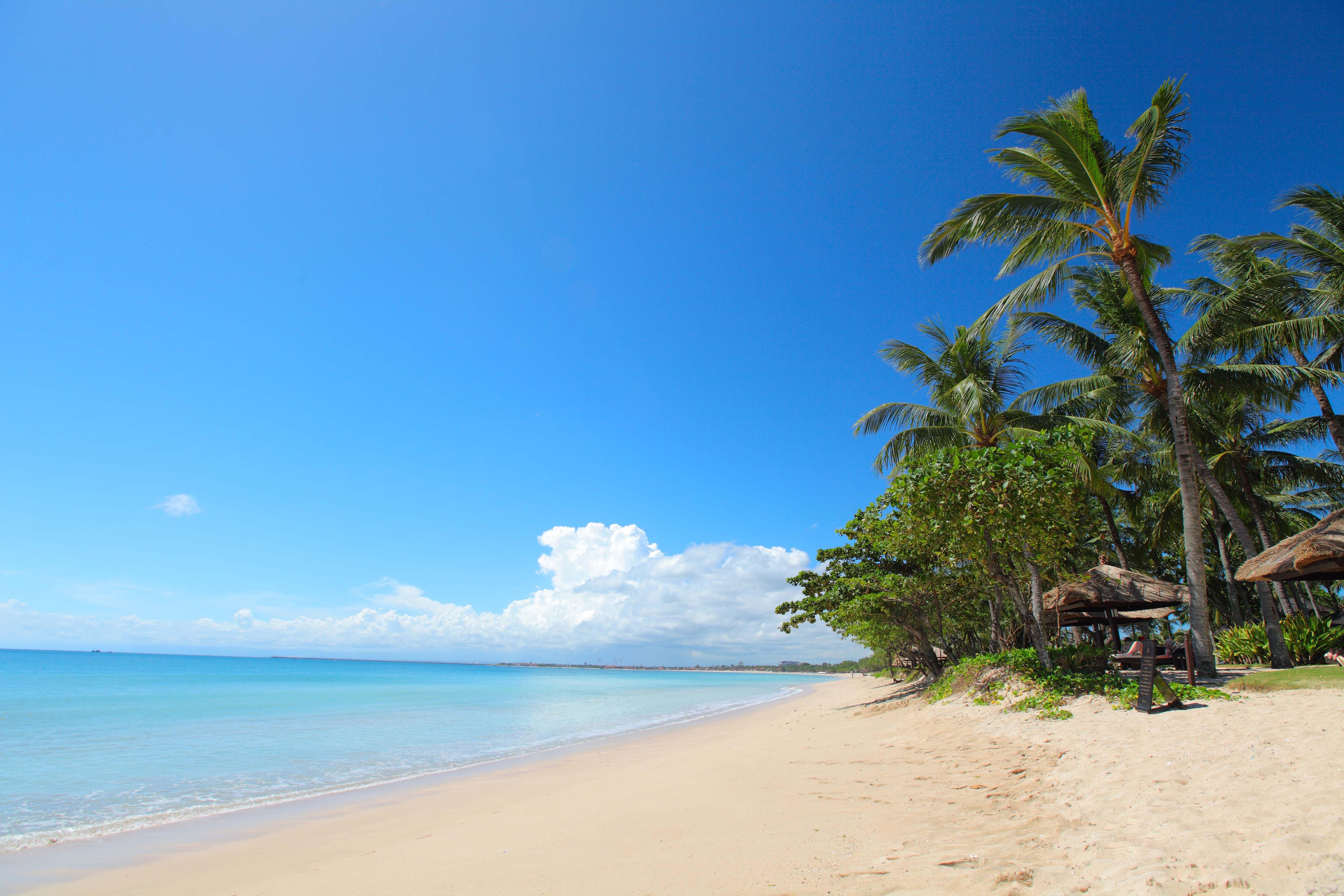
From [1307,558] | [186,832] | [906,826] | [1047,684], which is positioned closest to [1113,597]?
[1307,558]

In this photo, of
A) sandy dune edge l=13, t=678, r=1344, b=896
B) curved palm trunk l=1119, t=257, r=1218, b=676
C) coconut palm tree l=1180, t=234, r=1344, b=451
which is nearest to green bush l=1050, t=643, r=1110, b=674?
curved palm trunk l=1119, t=257, r=1218, b=676

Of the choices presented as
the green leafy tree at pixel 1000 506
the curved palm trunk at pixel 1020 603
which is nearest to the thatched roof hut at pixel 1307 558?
the green leafy tree at pixel 1000 506

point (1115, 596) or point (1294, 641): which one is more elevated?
point (1115, 596)

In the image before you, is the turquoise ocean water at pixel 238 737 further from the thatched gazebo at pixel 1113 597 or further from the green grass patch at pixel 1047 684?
the thatched gazebo at pixel 1113 597

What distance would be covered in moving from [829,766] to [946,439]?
1037cm

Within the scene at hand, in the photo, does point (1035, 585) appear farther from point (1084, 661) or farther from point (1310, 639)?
point (1310, 639)

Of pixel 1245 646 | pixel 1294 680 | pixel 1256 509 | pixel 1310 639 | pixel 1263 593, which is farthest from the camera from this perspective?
pixel 1256 509

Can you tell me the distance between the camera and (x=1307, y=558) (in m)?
9.37

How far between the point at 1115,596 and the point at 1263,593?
2552 mm

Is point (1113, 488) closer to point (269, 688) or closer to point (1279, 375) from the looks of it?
point (1279, 375)

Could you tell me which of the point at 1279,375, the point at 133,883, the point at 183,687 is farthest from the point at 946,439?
the point at 183,687

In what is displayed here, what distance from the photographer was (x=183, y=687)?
120 feet

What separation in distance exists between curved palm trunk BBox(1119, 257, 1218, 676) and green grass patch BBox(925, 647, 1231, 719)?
0.89 m

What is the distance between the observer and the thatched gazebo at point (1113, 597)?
40.1 ft
